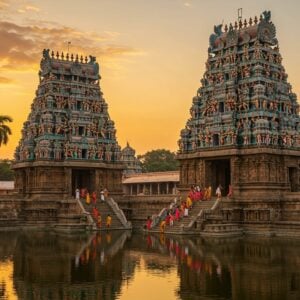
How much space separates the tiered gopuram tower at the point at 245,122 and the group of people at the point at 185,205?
67.2 inches

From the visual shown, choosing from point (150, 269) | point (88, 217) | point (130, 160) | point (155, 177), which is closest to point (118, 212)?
point (88, 217)

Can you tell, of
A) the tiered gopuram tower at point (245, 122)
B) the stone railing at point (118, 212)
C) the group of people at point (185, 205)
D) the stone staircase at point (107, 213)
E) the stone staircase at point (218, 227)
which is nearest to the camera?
the stone staircase at point (218, 227)

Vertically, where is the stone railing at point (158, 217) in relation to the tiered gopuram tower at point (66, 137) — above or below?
below

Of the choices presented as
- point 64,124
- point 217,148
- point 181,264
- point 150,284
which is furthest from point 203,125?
point 150,284

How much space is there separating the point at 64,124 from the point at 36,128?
2.79m

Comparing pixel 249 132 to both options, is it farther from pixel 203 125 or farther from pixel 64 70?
pixel 64 70

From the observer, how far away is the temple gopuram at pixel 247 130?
42031 mm

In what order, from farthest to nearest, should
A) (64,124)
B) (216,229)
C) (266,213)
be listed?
(64,124)
(266,213)
(216,229)

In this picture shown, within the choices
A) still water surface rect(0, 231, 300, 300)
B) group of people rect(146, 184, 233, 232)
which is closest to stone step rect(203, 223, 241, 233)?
still water surface rect(0, 231, 300, 300)

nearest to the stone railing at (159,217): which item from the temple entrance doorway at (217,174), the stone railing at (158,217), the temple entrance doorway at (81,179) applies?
the stone railing at (158,217)

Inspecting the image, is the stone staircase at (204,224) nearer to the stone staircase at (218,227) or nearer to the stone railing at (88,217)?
the stone staircase at (218,227)

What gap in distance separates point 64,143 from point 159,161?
49683 mm

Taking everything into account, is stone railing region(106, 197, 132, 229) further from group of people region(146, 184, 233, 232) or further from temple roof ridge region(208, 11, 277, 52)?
temple roof ridge region(208, 11, 277, 52)

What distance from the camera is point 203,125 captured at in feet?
153
